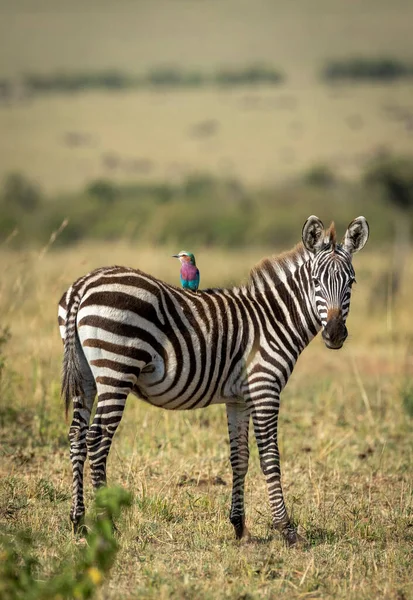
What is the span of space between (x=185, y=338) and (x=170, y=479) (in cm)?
161

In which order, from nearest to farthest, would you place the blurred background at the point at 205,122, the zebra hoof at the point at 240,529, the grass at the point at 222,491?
the grass at the point at 222,491, the zebra hoof at the point at 240,529, the blurred background at the point at 205,122

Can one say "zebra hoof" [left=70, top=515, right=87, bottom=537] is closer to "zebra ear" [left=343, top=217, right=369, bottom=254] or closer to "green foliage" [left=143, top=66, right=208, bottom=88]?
"zebra ear" [left=343, top=217, right=369, bottom=254]

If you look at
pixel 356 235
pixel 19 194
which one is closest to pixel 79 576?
pixel 356 235

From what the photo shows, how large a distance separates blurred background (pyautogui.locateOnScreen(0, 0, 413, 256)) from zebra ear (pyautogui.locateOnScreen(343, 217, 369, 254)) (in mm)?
3212

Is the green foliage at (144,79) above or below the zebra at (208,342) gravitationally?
above

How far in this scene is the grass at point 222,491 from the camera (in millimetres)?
5836

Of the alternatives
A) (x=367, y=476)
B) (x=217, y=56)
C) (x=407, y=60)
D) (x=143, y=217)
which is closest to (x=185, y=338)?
(x=367, y=476)

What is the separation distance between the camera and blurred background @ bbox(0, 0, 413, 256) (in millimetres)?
33500

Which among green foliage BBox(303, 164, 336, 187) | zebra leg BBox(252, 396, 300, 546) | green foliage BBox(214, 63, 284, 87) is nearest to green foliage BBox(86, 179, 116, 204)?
green foliage BBox(303, 164, 336, 187)

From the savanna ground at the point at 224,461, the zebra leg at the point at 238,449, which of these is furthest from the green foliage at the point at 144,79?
the zebra leg at the point at 238,449

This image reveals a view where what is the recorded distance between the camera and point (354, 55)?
88.1m

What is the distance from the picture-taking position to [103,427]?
6.34 meters

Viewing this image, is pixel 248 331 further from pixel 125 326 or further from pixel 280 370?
pixel 125 326

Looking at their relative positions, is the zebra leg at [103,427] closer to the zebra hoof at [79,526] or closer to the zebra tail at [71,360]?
the zebra tail at [71,360]
